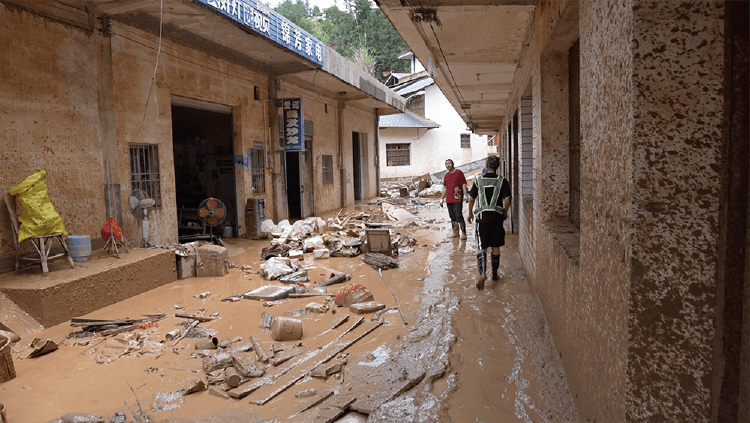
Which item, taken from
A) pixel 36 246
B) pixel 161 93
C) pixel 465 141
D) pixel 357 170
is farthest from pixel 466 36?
pixel 465 141

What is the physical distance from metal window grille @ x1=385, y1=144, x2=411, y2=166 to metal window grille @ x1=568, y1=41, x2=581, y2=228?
94.5ft

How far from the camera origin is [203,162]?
13.3m

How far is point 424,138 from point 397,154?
2.16m

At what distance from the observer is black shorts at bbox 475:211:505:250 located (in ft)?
21.6

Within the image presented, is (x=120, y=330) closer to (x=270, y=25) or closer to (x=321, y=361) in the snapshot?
(x=321, y=361)

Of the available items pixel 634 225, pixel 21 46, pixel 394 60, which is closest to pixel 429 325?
pixel 634 225

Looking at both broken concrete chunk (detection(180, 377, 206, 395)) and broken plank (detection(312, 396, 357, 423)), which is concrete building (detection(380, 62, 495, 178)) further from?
broken plank (detection(312, 396, 357, 423))

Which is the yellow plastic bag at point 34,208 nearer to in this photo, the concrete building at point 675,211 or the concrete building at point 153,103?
the concrete building at point 153,103

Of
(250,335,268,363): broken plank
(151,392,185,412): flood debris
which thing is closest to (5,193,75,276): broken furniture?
(250,335,268,363): broken plank

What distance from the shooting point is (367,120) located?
2280 cm

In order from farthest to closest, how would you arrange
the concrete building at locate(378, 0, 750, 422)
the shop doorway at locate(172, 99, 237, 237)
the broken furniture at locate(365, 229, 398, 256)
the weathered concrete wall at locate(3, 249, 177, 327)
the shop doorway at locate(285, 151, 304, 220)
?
the shop doorway at locate(285, 151, 304, 220) → the shop doorway at locate(172, 99, 237, 237) → the broken furniture at locate(365, 229, 398, 256) → the weathered concrete wall at locate(3, 249, 177, 327) → the concrete building at locate(378, 0, 750, 422)

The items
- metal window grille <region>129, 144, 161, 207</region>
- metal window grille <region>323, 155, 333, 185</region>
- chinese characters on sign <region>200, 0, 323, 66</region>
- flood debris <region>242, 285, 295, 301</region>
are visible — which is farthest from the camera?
metal window grille <region>323, 155, 333, 185</region>

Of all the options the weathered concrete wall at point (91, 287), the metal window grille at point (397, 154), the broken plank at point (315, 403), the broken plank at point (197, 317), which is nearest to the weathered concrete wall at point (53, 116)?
the weathered concrete wall at point (91, 287)

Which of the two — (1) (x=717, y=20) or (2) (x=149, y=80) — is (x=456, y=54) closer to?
(2) (x=149, y=80)
